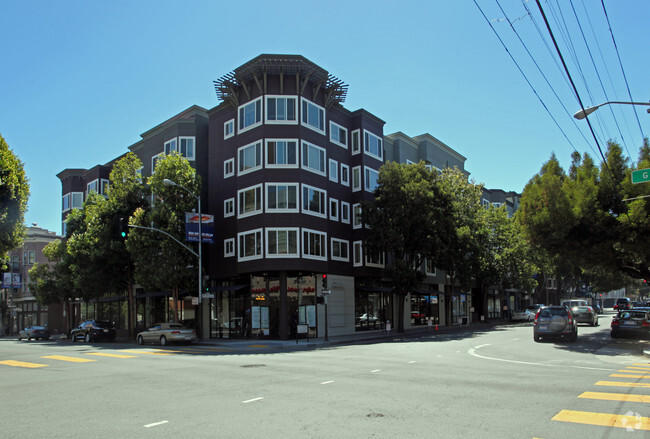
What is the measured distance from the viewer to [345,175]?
40594mm

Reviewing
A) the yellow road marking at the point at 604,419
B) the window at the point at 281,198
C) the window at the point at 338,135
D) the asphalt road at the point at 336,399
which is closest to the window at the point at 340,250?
the window at the point at 281,198

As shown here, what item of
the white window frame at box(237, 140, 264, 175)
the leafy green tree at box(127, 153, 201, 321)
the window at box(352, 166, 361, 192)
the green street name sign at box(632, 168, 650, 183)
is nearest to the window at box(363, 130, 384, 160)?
the window at box(352, 166, 361, 192)

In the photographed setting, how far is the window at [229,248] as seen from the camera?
37656 millimetres

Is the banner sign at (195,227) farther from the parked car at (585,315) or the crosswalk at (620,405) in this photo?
the parked car at (585,315)

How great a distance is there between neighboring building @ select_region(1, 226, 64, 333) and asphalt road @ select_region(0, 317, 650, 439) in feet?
177

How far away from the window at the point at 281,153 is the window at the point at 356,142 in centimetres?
762

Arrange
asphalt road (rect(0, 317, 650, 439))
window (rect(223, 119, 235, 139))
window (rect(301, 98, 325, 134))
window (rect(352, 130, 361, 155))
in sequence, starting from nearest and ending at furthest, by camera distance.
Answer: asphalt road (rect(0, 317, 650, 439)) → window (rect(301, 98, 325, 134)) → window (rect(223, 119, 235, 139)) → window (rect(352, 130, 361, 155))

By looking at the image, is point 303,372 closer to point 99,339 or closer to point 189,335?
point 189,335

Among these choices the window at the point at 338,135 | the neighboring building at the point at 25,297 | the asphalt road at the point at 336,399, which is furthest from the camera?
the neighboring building at the point at 25,297

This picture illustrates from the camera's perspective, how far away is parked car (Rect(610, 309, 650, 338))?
27.2 meters

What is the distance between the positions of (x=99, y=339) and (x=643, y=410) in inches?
1527

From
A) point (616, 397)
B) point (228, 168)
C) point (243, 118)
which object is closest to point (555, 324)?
point (616, 397)

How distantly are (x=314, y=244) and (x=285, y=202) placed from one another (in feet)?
12.1

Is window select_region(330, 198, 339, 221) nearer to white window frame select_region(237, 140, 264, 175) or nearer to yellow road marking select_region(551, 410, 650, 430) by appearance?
white window frame select_region(237, 140, 264, 175)
